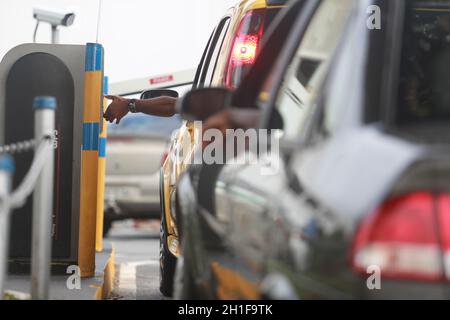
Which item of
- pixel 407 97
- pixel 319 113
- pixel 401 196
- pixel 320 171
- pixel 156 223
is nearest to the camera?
pixel 401 196

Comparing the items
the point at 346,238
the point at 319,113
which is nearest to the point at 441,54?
the point at 319,113

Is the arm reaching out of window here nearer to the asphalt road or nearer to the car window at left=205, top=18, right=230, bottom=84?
the car window at left=205, top=18, right=230, bottom=84

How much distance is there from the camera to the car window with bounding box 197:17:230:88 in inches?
279

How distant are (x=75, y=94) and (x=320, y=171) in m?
4.99

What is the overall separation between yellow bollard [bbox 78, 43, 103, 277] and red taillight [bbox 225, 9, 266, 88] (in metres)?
1.24

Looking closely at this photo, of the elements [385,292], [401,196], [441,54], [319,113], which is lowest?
[385,292]

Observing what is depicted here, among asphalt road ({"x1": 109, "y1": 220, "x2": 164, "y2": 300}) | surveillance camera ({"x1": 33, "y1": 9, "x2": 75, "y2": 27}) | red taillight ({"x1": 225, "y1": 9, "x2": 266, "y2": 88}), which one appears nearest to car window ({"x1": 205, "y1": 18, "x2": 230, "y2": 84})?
red taillight ({"x1": 225, "y1": 9, "x2": 266, "y2": 88})

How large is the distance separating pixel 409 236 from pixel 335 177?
12.0 inches

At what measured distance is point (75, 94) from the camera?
7602 millimetres

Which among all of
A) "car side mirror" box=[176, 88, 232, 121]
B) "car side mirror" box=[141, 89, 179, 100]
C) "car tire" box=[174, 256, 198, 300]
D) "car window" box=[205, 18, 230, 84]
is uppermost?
"car window" box=[205, 18, 230, 84]

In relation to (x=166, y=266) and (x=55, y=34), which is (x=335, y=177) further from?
(x=55, y=34)

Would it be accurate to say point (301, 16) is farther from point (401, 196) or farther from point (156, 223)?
point (156, 223)

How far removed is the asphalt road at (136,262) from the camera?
8.85m

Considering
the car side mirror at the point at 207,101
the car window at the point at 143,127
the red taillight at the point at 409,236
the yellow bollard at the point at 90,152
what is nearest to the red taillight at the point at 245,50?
the yellow bollard at the point at 90,152
